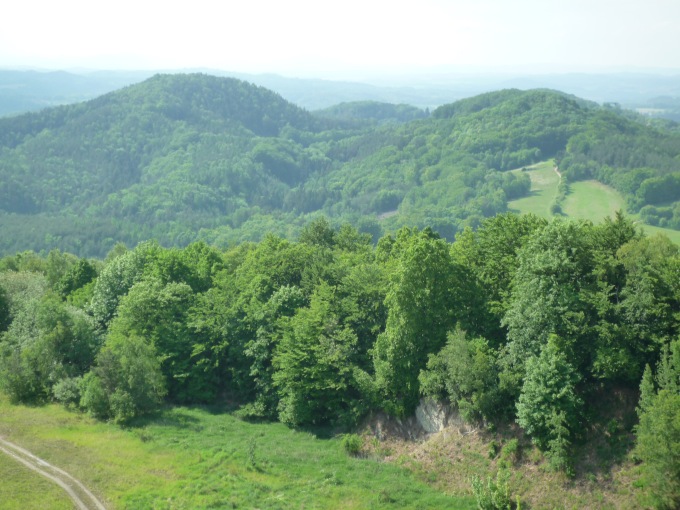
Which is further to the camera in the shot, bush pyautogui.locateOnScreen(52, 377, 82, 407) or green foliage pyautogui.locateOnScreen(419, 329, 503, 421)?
bush pyautogui.locateOnScreen(52, 377, 82, 407)

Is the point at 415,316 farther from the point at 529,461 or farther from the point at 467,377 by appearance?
the point at 529,461

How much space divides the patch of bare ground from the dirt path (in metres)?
16.6

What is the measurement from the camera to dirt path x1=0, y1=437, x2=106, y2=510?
105 feet

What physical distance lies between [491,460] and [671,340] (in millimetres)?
11755

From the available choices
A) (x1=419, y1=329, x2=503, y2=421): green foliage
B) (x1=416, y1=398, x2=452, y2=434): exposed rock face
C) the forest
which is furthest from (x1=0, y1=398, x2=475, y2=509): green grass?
(x1=419, y1=329, x2=503, y2=421): green foliage

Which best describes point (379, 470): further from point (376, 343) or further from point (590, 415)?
point (590, 415)

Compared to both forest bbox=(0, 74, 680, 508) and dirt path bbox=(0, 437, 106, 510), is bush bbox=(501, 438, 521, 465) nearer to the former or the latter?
forest bbox=(0, 74, 680, 508)

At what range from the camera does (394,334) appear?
39781 millimetres

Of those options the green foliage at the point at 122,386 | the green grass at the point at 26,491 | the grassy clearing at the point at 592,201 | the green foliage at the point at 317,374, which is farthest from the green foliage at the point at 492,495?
the grassy clearing at the point at 592,201

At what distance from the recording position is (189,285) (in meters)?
56.0

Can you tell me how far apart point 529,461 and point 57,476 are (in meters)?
26.4

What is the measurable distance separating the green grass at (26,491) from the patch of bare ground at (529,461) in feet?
59.5

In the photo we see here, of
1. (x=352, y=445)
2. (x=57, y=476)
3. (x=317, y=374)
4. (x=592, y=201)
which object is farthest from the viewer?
(x=592, y=201)

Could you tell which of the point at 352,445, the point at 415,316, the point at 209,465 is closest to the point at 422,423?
the point at 352,445
